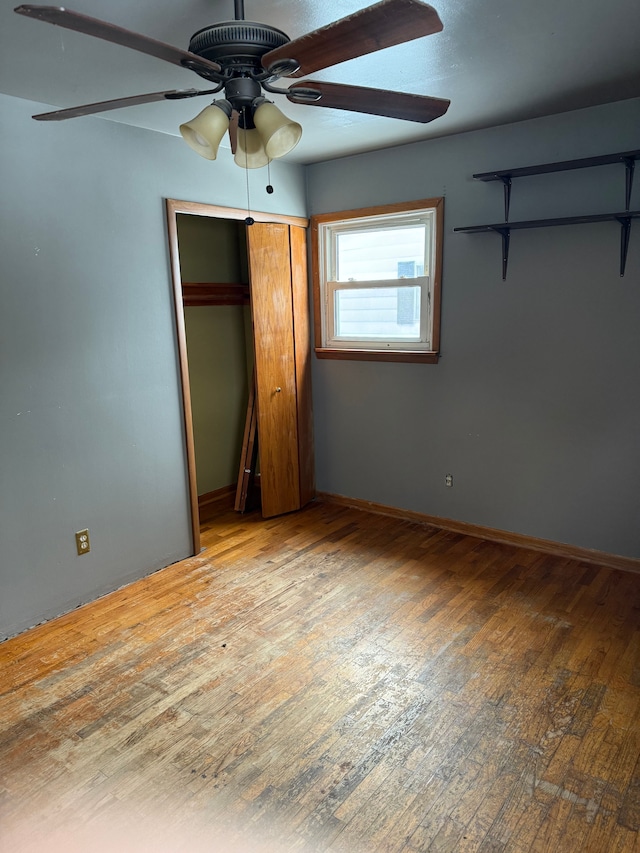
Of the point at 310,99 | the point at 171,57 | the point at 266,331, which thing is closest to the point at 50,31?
the point at 171,57

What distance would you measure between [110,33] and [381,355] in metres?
2.94

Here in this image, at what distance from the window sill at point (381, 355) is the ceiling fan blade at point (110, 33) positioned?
8.29ft

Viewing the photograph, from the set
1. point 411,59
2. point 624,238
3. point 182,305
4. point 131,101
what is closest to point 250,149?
point 131,101

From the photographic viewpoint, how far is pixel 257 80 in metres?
1.63

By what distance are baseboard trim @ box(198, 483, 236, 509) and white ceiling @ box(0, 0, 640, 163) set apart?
8.53 feet

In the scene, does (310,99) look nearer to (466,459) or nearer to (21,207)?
(21,207)

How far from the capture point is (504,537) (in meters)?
3.75

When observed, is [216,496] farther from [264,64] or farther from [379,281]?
[264,64]

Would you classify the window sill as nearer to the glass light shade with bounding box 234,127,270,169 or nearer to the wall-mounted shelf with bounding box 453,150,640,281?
the wall-mounted shelf with bounding box 453,150,640,281

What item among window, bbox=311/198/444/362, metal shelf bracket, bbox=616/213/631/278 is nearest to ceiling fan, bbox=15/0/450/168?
metal shelf bracket, bbox=616/213/631/278

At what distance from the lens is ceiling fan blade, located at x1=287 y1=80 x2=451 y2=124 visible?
1.63 meters

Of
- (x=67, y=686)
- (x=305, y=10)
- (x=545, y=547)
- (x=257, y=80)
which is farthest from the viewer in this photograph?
(x=545, y=547)

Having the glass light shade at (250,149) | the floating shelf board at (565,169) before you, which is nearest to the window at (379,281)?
the floating shelf board at (565,169)

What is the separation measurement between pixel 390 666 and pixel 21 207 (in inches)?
105
